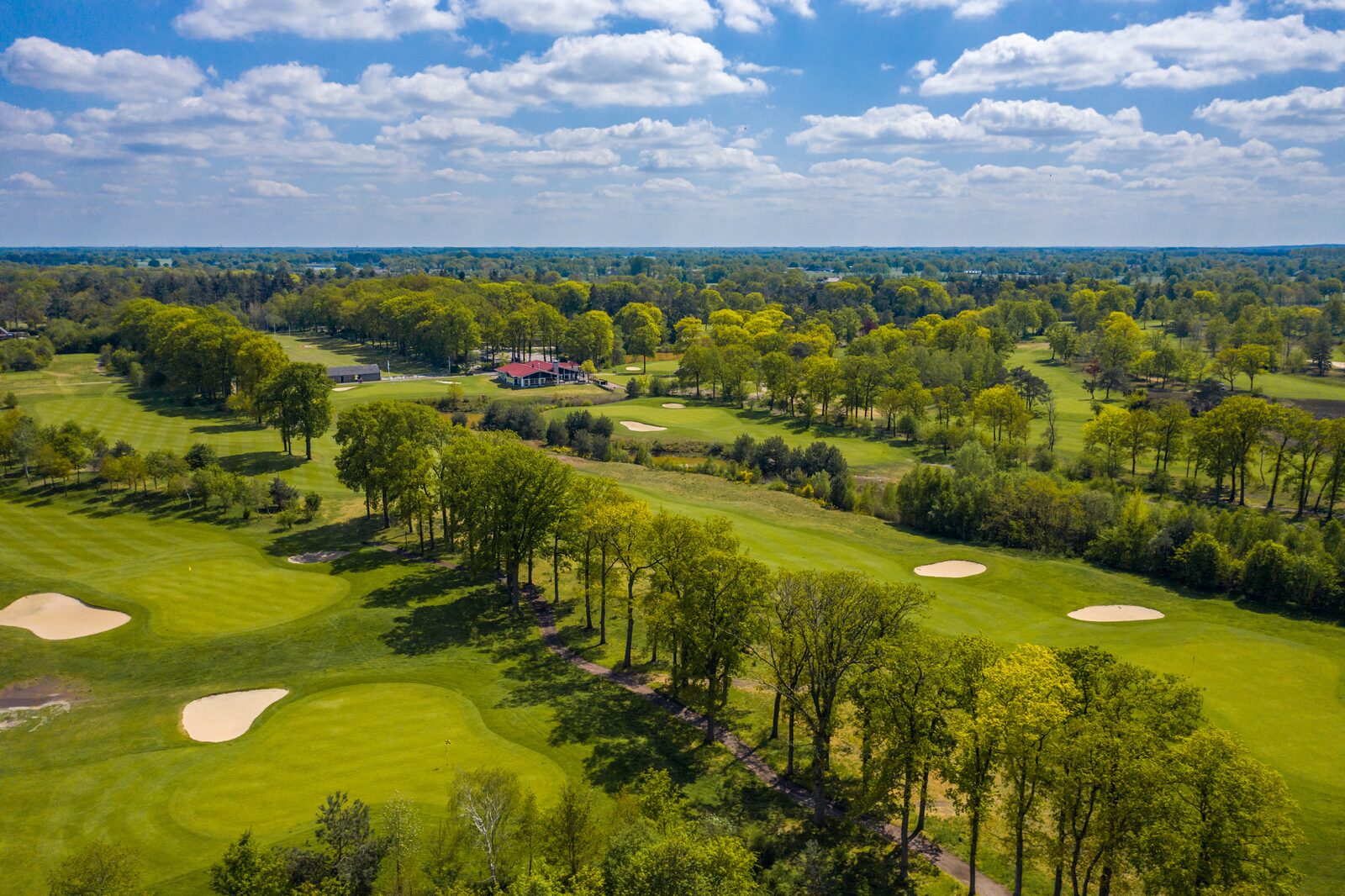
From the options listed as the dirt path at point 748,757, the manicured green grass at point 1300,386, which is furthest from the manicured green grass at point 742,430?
the manicured green grass at point 1300,386

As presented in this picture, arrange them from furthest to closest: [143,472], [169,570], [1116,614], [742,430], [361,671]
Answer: [742,430]
[143,472]
[169,570]
[1116,614]
[361,671]

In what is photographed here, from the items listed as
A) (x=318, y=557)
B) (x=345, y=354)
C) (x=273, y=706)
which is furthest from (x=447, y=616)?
(x=345, y=354)

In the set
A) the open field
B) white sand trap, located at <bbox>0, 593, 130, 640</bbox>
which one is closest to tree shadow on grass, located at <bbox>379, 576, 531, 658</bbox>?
the open field

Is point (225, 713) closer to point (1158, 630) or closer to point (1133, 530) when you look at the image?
point (1158, 630)

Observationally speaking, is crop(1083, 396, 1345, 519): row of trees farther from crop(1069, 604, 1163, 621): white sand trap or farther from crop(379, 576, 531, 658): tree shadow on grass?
crop(379, 576, 531, 658): tree shadow on grass

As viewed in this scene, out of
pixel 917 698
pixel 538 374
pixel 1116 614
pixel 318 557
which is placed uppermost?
pixel 917 698

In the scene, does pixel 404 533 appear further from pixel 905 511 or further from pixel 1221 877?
pixel 1221 877

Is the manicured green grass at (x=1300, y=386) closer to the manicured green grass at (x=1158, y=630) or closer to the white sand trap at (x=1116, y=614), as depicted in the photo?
the manicured green grass at (x=1158, y=630)

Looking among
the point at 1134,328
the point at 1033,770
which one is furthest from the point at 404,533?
the point at 1134,328
